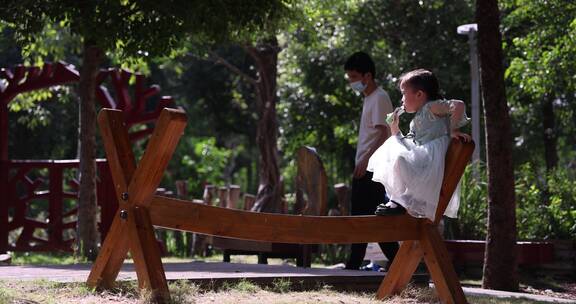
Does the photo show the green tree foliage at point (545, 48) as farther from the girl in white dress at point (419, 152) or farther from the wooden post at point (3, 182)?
the wooden post at point (3, 182)

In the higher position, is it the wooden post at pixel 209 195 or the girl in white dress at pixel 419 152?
the girl in white dress at pixel 419 152

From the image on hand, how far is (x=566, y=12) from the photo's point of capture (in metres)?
14.5

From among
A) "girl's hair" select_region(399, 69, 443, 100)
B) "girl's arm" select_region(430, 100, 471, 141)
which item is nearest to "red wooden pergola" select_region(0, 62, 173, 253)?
"girl's hair" select_region(399, 69, 443, 100)

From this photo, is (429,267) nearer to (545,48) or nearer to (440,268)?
(440,268)

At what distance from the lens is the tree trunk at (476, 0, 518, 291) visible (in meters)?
9.28

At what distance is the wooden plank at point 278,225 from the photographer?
5.72m

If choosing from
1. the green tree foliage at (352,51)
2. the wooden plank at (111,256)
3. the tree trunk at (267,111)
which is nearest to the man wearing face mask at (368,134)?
the wooden plank at (111,256)

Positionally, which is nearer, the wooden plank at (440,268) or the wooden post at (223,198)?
the wooden plank at (440,268)

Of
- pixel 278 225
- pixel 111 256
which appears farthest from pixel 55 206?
pixel 278 225

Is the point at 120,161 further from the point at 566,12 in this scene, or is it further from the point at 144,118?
the point at 566,12

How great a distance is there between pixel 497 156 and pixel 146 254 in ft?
15.8

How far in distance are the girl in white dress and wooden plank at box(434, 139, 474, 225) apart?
5 centimetres

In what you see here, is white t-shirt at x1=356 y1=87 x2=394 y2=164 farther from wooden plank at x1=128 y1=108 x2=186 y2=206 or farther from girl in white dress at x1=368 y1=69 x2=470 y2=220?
wooden plank at x1=128 y1=108 x2=186 y2=206

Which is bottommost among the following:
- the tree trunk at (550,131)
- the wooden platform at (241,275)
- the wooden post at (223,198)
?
the wooden platform at (241,275)
